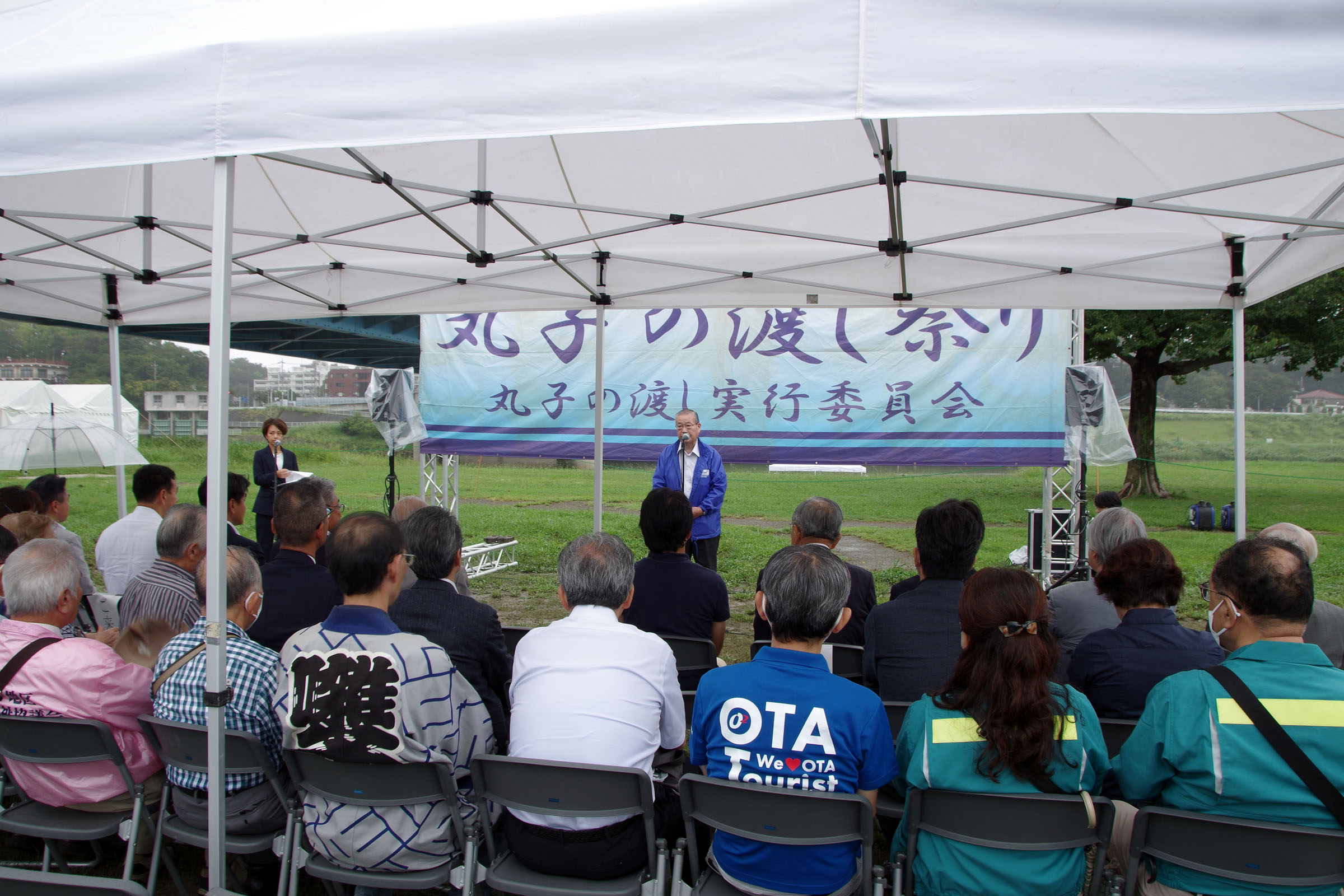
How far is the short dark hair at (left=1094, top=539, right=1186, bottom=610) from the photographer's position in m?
2.08

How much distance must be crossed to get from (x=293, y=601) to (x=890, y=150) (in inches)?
98.8

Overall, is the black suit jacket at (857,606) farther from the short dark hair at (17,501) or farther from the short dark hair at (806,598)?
the short dark hair at (17,501)

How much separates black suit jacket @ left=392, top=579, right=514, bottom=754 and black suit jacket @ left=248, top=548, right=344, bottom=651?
1.71 feet

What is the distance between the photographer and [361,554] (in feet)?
5.83

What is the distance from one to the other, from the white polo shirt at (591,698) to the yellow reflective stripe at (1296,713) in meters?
1.09

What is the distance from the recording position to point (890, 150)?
2748 mm

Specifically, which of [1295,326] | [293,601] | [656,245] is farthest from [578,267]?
[1295,326]

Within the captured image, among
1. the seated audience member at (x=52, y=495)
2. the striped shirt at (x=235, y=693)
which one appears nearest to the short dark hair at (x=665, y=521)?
the striped shirt at (x=235, y=693)

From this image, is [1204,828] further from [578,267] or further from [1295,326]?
[1295,326]

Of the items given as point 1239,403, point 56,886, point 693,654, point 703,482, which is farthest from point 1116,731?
point 703,482

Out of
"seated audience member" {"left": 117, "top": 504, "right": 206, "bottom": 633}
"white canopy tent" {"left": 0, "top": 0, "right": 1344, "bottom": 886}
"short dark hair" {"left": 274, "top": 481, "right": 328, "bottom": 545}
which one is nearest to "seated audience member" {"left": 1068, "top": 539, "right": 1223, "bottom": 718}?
"white canopy tent" {"left": 0, "top": 0, "right": 1344, "bottom": 886}

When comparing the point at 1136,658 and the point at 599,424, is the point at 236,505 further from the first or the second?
the point at 1136,658

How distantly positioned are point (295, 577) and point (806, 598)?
1.74m

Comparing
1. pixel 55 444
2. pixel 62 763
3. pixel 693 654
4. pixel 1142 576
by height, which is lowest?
pixel 62 763
